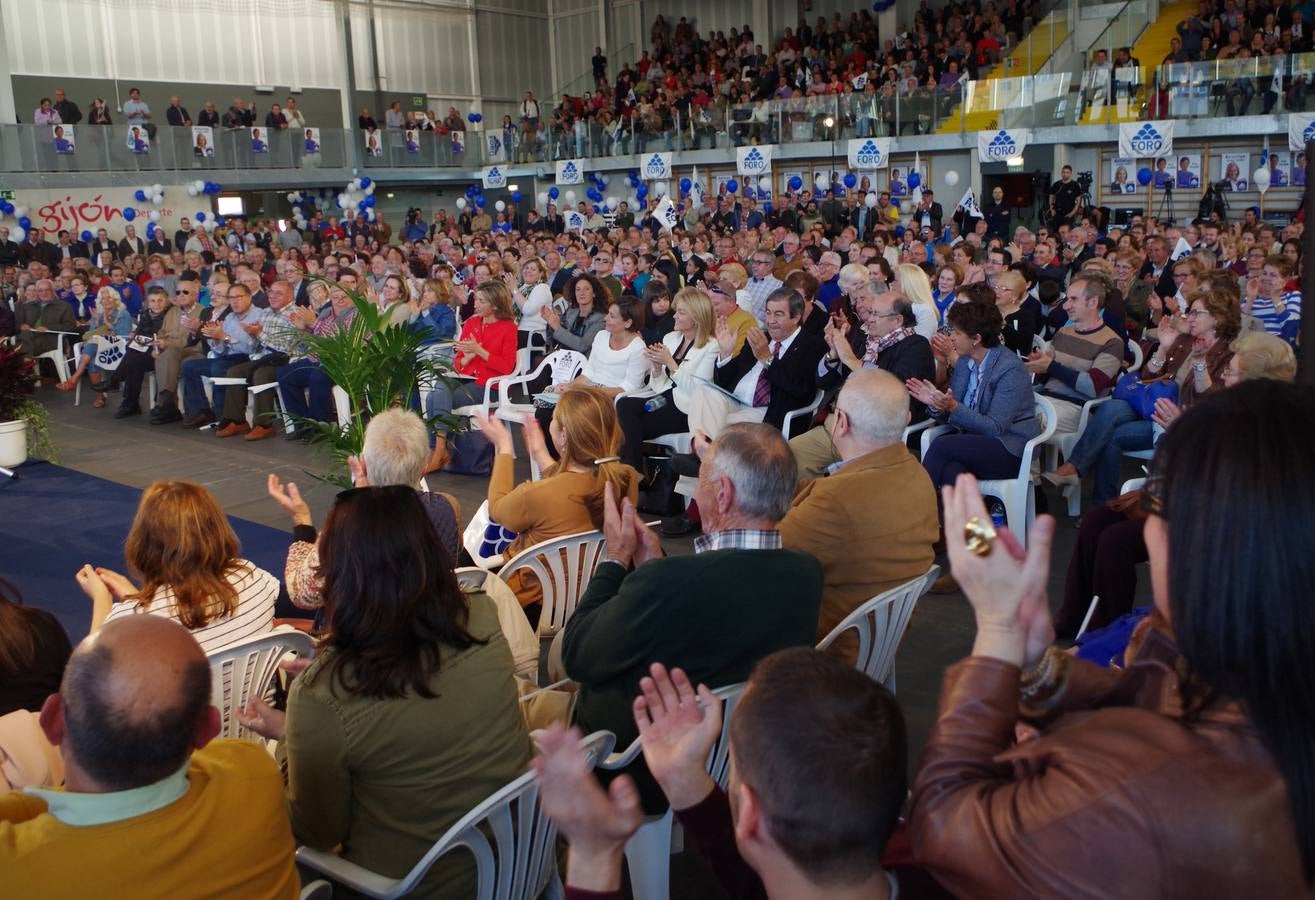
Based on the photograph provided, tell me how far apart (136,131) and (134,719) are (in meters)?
22.5

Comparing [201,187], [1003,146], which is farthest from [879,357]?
[201,187]

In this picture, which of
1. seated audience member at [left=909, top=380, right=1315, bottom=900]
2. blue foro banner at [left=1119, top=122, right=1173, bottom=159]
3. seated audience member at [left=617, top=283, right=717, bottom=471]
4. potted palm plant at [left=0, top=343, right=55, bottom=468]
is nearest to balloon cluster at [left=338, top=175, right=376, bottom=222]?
blue foro banner at [left=1119, top=122, right=1173, bottom=159]

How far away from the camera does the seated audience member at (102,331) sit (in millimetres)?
10227

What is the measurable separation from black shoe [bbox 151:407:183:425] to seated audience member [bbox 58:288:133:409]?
125 cm

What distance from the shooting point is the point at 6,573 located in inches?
210

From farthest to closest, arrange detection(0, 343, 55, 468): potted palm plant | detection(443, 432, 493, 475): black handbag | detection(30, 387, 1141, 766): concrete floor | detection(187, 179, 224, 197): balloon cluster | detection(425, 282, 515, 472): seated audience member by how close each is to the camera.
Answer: detection(187, 179, 224, 197): balloon cluster → detection(425, 282, 515, 472): seated audience member → detection(443, 432, 493, 475): black handbag → detection(0, 343, 55, 468): potted palm plant → detection(30, 387, 1141, 766): concrete floor

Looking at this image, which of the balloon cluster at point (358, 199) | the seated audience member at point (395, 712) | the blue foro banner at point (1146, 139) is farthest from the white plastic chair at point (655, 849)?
the balloon cluster at point (358, 199)

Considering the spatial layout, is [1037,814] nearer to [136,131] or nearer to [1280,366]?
[1280,366]

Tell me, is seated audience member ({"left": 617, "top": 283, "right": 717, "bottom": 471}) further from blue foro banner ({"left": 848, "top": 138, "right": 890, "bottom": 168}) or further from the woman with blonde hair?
blue foro banner ({"left": 848, "top": 138, "right": 890, "bottom": 168})

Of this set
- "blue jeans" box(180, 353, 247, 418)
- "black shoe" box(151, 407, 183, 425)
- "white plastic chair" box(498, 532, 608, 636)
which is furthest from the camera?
"black shoe" box(151, 407, 183, 425)

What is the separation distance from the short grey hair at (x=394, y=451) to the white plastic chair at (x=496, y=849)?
1.45m

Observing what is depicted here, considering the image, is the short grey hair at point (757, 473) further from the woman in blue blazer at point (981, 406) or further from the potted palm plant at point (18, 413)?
the potted palm plant at point (18, 413)

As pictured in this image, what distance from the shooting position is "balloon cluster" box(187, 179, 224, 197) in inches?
843

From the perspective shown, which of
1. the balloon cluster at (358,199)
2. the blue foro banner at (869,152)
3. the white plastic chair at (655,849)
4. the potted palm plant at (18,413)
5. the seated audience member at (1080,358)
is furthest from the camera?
the balloon cluster at (358,199)
